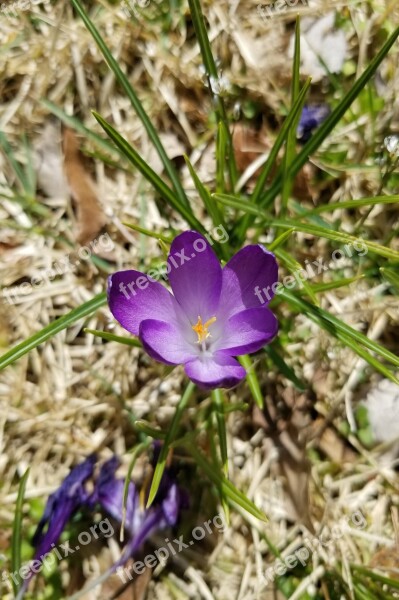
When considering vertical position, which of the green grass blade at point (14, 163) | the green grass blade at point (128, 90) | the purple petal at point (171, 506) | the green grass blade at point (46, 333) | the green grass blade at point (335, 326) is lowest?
the purple petal at point (171, 506)

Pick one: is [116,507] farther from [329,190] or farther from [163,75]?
[163,75]

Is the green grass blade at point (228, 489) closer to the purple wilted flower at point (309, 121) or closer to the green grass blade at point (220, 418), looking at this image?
the green grass blade at point (220, 418)

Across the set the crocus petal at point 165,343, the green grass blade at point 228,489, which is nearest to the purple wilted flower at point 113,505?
the green grass blade at point 228,489

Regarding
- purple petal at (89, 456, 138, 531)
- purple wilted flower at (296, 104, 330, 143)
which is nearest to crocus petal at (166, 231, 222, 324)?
purple petal at (89, 456, 138, 531)

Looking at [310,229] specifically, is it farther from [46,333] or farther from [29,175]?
[29,175]

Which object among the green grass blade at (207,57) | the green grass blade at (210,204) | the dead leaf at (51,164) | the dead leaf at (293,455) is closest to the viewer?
the green grass blade at (207,57)

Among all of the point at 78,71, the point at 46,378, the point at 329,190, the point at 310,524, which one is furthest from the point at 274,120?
the point at 310,524
